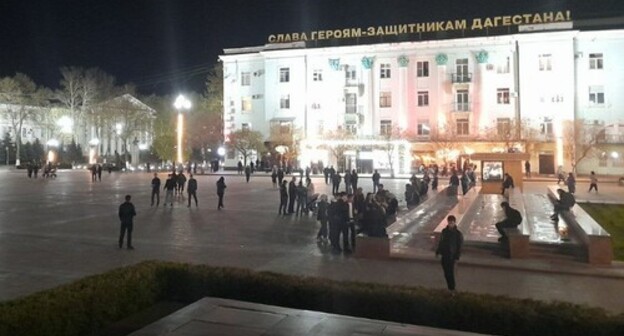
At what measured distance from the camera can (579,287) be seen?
10.8 metres

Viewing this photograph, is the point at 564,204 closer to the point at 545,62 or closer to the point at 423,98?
the point at 545,62

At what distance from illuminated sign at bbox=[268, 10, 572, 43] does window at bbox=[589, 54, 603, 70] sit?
443cm

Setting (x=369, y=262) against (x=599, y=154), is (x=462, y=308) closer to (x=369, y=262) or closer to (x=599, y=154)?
(x=369, y=262)

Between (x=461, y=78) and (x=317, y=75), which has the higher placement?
(x=317, y=75)

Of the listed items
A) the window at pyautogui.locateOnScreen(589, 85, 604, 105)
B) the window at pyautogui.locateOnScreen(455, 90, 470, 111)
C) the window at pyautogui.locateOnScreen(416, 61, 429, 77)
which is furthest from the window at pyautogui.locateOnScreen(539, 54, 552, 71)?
the window at pyautogui.locateOnScreen(416, 61, 429, 77)

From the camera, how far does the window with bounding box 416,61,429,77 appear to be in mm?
56963

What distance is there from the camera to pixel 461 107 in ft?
183

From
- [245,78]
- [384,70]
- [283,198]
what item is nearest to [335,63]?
[384,70]

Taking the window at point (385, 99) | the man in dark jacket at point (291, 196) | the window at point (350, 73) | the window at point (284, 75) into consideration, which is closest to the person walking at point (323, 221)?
the man in dark jacket at point (291, 196)

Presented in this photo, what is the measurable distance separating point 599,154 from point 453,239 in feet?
159

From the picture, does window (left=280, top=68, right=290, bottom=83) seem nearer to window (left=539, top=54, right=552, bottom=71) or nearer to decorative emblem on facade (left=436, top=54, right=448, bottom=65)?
decorative emblem on facade (left=436, top=54, right=448, bottom=65)

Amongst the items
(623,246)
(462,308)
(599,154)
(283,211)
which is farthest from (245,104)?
(462,308)

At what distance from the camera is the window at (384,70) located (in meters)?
58.1

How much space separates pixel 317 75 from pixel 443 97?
552 inches
